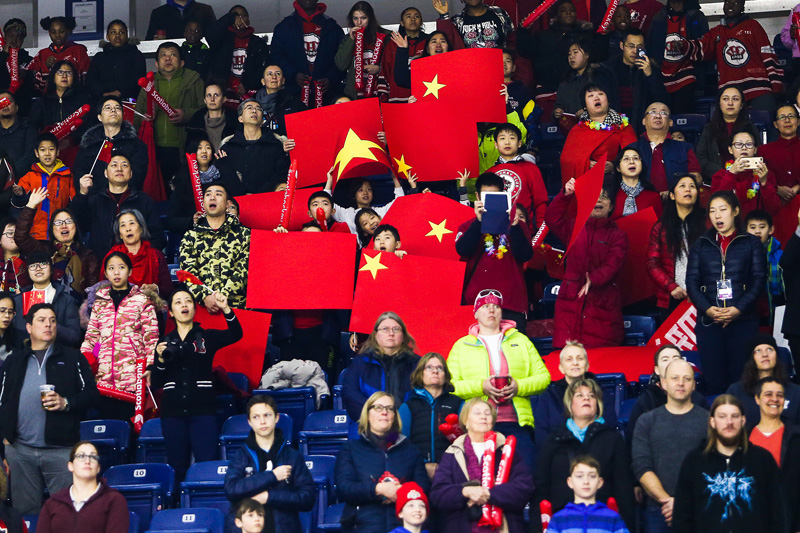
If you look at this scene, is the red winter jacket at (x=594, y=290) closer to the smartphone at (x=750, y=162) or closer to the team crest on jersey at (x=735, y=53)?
the smartphone at (x=750, y=162)

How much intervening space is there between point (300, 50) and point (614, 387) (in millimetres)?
5495

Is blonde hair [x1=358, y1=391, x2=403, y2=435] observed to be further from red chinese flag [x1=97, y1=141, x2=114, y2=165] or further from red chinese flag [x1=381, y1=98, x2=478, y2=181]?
red chinese flag [x1=97, y1=141, x2=114, y2=165]

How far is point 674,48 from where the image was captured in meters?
11.8

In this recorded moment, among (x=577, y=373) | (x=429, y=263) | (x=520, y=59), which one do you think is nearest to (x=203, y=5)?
(x=520, y=59)

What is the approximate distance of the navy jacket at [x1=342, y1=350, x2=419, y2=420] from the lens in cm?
758

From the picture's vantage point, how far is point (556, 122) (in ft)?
37.8

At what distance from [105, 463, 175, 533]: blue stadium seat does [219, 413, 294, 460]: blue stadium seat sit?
16.8 inches

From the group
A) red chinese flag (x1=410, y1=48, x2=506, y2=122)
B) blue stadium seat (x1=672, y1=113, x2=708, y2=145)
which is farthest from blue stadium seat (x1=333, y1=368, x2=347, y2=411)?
blue stadium seat (x1=672, y1=113, x2=708, y2=145)

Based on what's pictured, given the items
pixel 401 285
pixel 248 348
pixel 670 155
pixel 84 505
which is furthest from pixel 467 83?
pixel 84 505

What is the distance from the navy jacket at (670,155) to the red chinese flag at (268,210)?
2471mm

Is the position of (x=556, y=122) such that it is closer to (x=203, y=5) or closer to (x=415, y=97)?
(x=415, y=97)

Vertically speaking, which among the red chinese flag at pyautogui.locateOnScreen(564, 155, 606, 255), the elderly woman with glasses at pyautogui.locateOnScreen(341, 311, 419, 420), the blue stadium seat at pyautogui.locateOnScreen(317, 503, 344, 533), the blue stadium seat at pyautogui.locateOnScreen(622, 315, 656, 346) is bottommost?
the blue stadium seat at pyautogui.locateOnScreen(317, 503, 344, 533)

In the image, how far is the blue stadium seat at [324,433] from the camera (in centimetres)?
790

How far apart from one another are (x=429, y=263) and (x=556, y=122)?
9.90 feet
